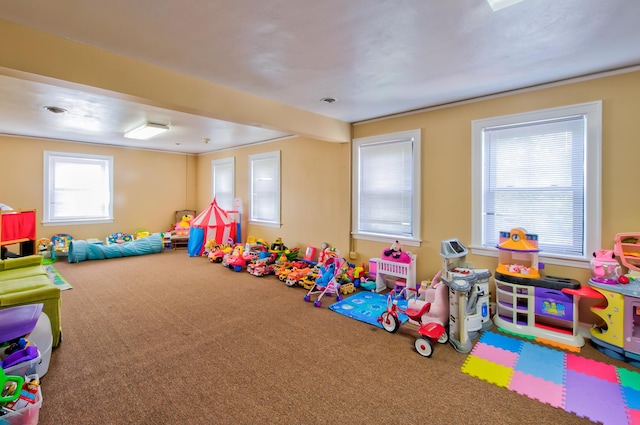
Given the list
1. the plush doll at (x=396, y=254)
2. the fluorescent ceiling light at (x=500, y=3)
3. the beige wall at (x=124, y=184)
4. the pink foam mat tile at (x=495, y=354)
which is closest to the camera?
the fluorescent ceiling light at (x=500, y=3)

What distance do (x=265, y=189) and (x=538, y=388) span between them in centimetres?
545

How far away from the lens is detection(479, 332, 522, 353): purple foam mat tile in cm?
267

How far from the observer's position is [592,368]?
7.70 ft

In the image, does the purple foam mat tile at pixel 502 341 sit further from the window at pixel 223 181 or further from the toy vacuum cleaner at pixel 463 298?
the window at pixel 223 181

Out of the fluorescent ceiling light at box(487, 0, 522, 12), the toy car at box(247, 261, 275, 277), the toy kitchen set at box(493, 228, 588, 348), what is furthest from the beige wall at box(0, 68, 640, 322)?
the fluorescent ceiling light at box(487, 0, 522, 12)

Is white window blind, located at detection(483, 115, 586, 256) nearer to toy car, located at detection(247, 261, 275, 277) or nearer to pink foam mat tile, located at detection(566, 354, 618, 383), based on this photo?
pink foam mat tile, located at detection(566, 354, 618, 383)

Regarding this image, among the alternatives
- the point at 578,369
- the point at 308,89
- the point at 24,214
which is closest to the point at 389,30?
the point at 308,89

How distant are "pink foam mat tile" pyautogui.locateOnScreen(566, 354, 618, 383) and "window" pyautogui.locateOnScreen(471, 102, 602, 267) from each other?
932 millimetres

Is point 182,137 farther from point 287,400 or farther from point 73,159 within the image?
point 287,400

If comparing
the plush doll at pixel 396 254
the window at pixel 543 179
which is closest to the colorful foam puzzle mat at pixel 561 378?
the window at pixel 543 179

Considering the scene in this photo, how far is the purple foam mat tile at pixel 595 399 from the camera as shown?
184 centimetres

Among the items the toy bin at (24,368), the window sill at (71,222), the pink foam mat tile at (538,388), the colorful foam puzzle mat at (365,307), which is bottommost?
the pink foam mat tile at (538,388)

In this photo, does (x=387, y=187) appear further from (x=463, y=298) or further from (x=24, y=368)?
(x=24, y=368)

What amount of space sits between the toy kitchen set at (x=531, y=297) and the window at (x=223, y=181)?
5.89 m
